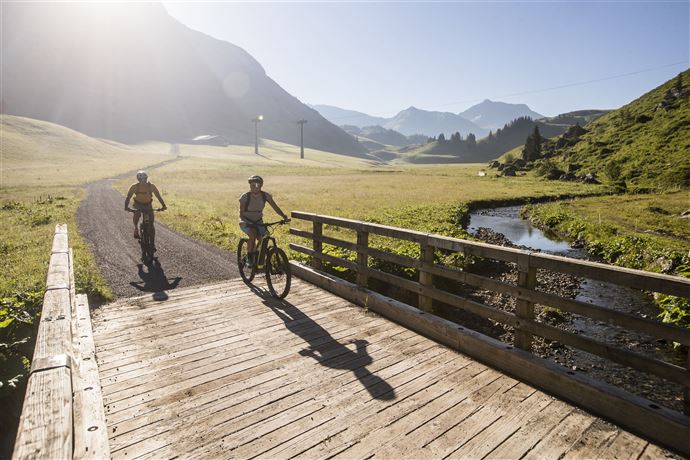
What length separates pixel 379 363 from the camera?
6113 mm

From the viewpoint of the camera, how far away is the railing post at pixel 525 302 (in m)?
5.53

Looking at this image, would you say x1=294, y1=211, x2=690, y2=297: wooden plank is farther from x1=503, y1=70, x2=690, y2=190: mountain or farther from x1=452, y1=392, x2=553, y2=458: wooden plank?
x1=503, y1=70, x2=690, y2=190: mountain

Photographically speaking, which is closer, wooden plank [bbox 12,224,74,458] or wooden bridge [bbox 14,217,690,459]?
wooden plank [bbox 12,224,74,458]

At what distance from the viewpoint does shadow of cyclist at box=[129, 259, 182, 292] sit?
10.5m

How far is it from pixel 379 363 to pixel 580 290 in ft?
38.6

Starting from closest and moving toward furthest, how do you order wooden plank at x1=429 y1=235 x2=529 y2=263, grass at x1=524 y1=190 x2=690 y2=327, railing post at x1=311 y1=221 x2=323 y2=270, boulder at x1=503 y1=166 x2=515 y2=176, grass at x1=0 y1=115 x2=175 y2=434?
1. wooden plank at x1=429 y1=235 x2=529 y2=263
2. grass at x1=0 y1=115 x2=175 y2=434
3. railing post at x1=311 y1=221 x2=323 y2=270
4. grass at x1=524 y1=190 x2=690 y2=327
5. boulder at x1=503 y1=166 x2=515 y2=176

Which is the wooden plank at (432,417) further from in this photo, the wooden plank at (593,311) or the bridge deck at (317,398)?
the wooden plank at (593,311)

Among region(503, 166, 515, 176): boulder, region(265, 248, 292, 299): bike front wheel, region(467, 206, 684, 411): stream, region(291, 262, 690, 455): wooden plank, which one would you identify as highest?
region(503, 166, 515, 176): boulder

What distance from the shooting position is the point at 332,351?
6543mm

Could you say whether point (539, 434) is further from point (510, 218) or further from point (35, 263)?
point (510, 218)

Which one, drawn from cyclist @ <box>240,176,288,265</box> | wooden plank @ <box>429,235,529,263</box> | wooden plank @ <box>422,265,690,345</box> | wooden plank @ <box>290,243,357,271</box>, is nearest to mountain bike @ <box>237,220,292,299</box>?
cyclist @ <box>240,176,288,265</box>

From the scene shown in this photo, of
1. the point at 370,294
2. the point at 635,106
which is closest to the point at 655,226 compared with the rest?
the point at 370,294

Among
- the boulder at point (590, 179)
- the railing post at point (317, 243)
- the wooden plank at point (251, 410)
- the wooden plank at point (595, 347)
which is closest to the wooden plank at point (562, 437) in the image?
the wooden plank at point (595, 347)

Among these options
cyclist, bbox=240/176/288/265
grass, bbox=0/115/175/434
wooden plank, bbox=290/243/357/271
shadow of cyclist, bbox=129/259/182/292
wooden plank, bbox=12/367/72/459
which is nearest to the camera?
wooden plank, bbox=12/367/72/459
